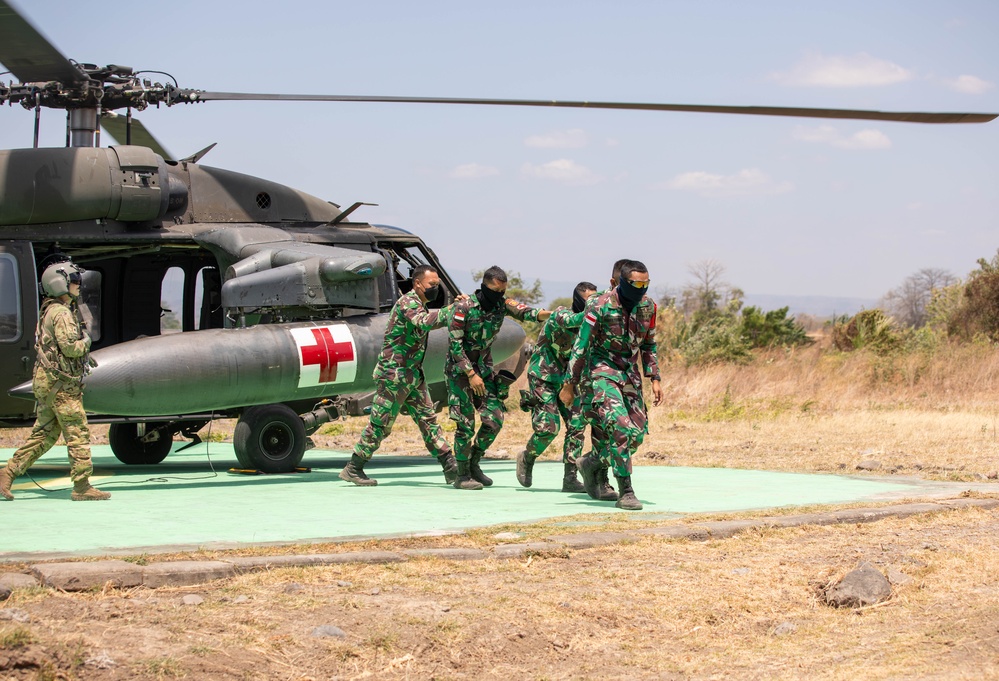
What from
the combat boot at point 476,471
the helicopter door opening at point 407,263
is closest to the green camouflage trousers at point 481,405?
the combat boot at point 476,471

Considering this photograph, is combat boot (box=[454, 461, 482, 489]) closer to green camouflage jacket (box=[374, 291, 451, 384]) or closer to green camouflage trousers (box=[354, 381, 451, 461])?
green camouflage trousers (box=[354, 381, 451, 461])

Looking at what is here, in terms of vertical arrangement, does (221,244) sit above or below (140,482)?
above

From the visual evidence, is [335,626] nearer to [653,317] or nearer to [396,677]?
[396,677]

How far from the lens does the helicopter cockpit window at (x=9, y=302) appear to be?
978cm

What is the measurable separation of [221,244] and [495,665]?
729 centimetres

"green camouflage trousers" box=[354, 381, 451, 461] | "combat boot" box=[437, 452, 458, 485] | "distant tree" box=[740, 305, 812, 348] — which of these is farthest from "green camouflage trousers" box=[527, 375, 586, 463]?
"distant tree" box=[740, 305, 812, 348]

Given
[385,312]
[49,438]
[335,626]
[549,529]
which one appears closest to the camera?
[335,626]

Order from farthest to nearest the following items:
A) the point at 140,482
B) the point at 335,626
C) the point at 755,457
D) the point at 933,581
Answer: the point at 755,457, the point at 140,482, the point at 933,581, the point at 335,626

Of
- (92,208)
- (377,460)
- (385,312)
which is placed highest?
(92,208)

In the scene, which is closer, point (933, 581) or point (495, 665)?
point (495, 665)

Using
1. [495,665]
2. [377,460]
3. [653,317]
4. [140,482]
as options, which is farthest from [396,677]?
[377,460]

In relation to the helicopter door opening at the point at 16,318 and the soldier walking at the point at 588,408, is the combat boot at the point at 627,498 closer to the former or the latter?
the soldier walking at the point at 588,408

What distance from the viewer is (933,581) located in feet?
18.5

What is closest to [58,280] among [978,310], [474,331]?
[474,331]
